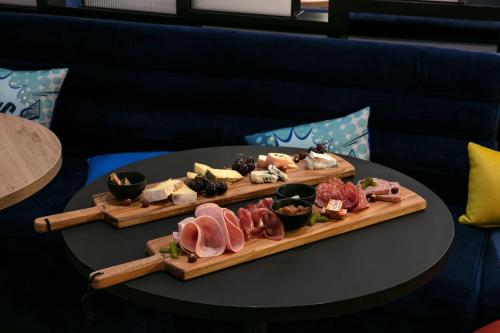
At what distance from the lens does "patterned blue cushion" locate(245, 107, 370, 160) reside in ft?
8.45

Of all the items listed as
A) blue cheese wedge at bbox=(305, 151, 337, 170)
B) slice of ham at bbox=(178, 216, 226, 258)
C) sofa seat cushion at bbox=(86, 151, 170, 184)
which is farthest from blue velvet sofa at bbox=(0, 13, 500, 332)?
slice of ham at bbox=(178, 216, 226, 258)

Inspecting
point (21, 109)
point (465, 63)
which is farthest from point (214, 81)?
point (465, 63)

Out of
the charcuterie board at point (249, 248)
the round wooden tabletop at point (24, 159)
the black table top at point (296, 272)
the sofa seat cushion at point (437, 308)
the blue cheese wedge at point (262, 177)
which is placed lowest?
the sofa seat cushion at point (437, 308)

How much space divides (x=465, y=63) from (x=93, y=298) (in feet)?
4.89

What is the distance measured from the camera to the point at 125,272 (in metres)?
1.53

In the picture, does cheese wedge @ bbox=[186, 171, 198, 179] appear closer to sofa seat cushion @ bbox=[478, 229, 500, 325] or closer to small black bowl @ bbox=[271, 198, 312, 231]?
small black bowl @ bbox=[271, 198, 312, 231]

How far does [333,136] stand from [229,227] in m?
1.01

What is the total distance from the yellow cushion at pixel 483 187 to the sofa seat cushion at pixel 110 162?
3.60 feet

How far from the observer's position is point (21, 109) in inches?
114

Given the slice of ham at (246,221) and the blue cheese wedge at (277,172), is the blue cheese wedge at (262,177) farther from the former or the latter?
the slice of ham at (246,221)

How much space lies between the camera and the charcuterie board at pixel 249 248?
1540 millimetres

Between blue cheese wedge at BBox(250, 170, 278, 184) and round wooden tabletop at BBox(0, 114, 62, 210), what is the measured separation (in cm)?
54

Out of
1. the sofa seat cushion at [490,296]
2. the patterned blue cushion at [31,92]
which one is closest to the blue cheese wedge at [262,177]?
the sofa seat cushion at [490,296]

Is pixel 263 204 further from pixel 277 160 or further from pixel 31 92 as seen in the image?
pixel 31 92
